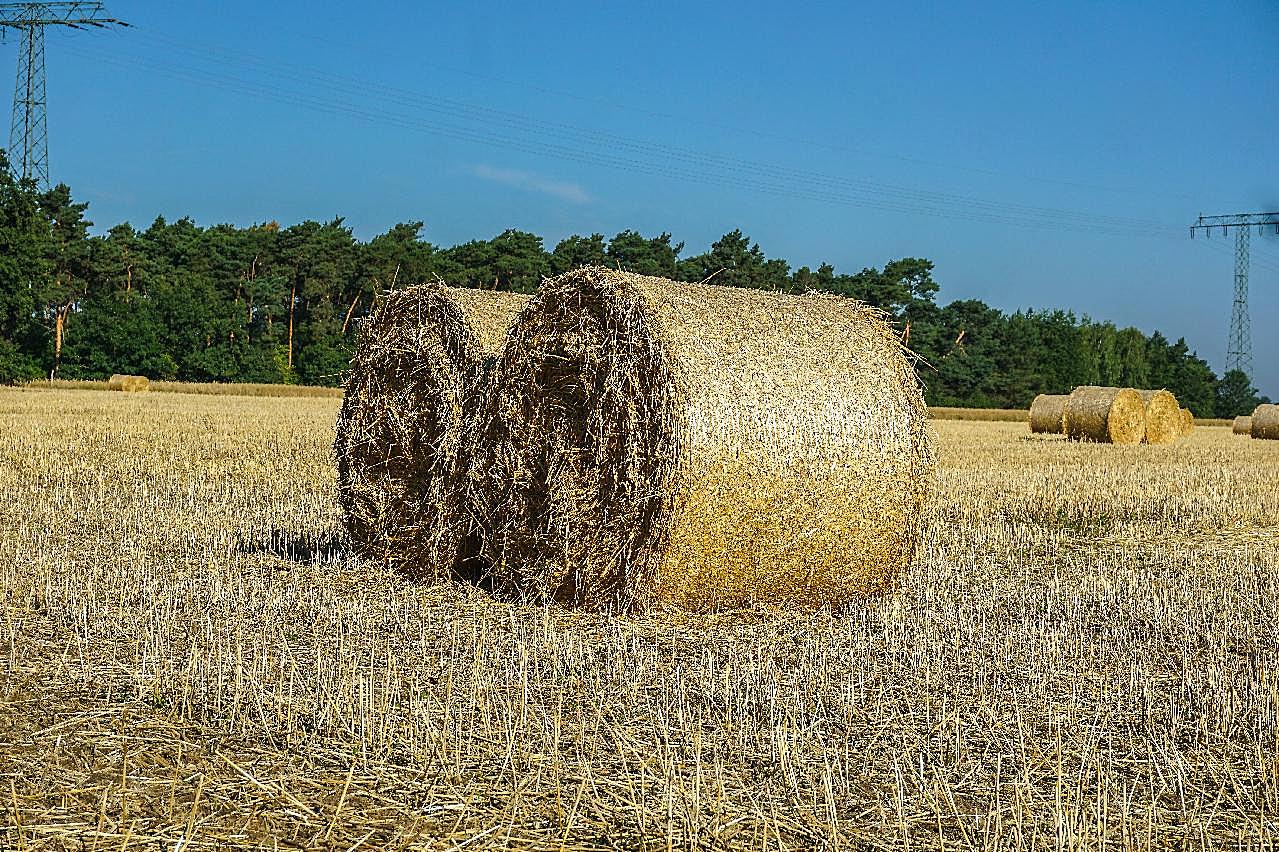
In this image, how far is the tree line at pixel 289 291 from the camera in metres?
57.4

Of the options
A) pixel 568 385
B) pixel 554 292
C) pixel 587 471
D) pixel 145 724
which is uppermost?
pixel 554 292


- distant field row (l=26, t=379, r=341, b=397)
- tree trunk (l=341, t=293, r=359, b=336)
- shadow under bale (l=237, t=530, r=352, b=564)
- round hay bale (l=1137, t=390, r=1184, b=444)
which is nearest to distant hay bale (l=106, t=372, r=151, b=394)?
distant field row (l=26, t=379, r=341, b=397)

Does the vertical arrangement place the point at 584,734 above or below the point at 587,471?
below

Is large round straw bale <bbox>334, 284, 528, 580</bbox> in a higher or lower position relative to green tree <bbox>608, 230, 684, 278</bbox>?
lower

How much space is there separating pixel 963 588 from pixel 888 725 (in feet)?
11.8

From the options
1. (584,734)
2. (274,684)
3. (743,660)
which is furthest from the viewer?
(743,660)

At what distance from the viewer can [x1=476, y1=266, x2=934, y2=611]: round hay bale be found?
743 centimetres

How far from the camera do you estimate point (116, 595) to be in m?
7.69

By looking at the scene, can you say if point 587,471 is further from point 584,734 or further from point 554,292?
point 584,734

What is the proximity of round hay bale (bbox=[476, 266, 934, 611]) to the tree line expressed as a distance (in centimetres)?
4549


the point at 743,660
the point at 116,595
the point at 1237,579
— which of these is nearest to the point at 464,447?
the point at 116,595

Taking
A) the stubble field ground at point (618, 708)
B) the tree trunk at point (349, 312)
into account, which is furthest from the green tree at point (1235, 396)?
the stubble field ground at point (618, 708)

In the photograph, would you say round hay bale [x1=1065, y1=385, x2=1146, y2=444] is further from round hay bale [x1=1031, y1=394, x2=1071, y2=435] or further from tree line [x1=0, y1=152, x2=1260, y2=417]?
tree line [x1=0, y1=152, x2=1260, y2=417]

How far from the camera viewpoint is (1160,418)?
26.0 meters
